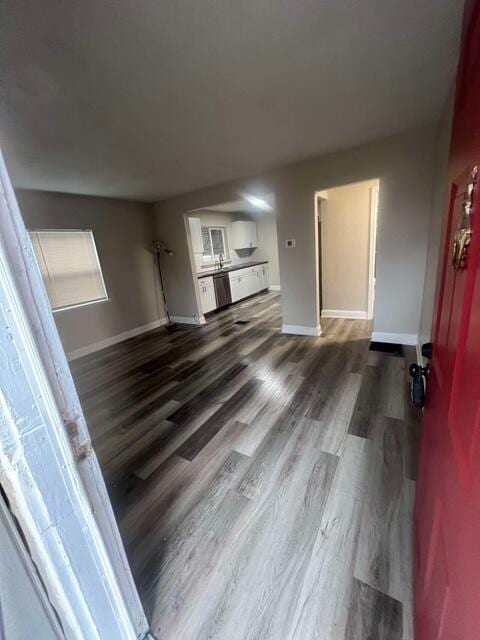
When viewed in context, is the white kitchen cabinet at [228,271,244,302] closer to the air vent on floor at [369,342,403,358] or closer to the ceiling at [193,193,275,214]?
the ceiling at [193,193,275,214]

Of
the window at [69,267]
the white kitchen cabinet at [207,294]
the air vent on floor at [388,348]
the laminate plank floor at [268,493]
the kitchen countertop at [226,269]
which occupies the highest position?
the window at [69,267]

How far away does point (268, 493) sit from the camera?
1.47 metres

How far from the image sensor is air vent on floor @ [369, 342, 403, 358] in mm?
2990

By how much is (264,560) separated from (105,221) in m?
4.74

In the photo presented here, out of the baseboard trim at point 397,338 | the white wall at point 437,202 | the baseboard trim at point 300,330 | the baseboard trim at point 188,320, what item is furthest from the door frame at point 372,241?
the baseboard trim at point 188,320

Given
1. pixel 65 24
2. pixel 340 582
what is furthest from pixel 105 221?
pixel 340 582

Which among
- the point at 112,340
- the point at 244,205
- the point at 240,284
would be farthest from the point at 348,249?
the point at 112,340

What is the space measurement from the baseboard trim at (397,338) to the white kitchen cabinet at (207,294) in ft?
10.8

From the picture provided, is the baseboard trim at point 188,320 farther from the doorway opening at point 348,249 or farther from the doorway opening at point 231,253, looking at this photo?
the doorway opening at point 348,249

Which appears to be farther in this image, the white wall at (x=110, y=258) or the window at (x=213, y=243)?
the window at (x=213, y=243)

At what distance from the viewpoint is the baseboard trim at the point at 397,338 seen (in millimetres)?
3150

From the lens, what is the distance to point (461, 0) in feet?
3.71

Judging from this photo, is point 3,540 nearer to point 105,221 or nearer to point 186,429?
point 186,429

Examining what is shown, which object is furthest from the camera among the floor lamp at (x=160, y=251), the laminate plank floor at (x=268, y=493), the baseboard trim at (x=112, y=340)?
the floor lamp at (x=160, y=251)
